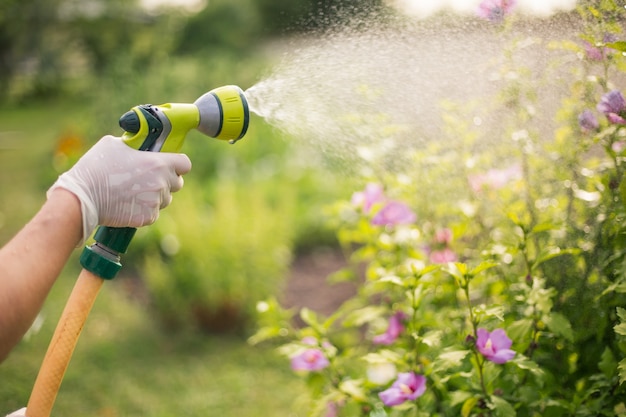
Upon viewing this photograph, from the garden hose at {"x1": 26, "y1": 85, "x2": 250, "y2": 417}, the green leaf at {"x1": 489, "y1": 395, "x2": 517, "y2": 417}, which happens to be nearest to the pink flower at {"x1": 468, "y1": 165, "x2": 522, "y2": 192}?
the green leaf at {"x1": 489, "y1": 395, "x2": 517, "y2": 417}

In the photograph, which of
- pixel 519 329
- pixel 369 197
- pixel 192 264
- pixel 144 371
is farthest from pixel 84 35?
pixel 519 329

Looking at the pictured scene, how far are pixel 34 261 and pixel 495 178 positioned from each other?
4.50 ft

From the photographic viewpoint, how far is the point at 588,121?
5.44ft

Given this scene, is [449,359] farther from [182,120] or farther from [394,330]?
[182,120]

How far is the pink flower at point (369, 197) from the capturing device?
2.28 m

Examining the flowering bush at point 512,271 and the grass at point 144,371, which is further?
the grass at point 144,371

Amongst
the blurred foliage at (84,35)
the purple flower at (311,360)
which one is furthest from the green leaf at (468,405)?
the blurred foliage at (84,35)

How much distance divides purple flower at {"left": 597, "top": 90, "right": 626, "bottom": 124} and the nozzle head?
803mm

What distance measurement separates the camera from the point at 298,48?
83.0 inches

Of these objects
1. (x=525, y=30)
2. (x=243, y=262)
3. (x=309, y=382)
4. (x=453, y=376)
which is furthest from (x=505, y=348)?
(x=243, y=262)

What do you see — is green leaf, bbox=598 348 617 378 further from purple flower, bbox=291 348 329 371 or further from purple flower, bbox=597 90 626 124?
purple flower, bbox=291 348 329 371

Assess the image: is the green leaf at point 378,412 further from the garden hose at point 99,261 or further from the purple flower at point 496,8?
the purple flower at point 496,8

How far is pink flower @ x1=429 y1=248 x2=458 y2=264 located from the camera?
227 centimetres

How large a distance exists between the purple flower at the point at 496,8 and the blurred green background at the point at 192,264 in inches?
12.6
